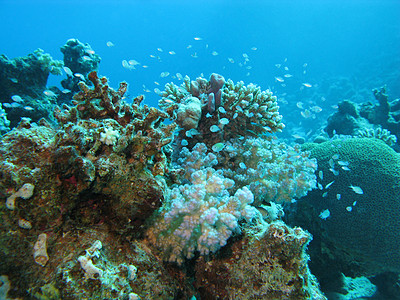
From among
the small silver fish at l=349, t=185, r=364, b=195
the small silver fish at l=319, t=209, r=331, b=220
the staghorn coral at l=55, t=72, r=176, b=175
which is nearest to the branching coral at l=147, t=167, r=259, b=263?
the staghorn coral at l=55, t=72, r=176, b=175

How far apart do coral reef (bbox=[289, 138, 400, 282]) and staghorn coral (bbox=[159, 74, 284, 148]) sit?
3.04m

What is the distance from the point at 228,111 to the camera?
4203mm

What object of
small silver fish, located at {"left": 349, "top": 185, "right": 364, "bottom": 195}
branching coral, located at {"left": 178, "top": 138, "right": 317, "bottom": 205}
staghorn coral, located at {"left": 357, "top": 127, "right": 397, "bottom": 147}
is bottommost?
branching coral, located at {"left": 178, "top": 138, "right": 317, "bottom": 205}

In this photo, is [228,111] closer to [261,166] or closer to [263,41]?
[261,166]

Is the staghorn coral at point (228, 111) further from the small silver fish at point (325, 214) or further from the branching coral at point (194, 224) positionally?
the small silver fish at point (325, 214)

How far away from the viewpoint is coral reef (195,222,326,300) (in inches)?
72.7

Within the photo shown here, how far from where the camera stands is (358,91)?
34969mm

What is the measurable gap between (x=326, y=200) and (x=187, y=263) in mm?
5976

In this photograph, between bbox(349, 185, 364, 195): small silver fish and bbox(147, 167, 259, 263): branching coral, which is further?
bbox(349, 185, 364, 195): small silver fish

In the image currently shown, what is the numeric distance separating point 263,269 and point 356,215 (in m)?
6.03

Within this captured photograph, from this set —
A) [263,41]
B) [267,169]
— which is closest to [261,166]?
[267,169]

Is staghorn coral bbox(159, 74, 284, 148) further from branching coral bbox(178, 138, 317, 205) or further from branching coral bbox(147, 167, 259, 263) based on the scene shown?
branching coral bbox(147, 167, 259, 263)

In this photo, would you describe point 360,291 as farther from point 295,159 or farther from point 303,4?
point 303,4

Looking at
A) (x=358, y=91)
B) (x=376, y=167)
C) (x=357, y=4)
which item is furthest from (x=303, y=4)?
(x=376, y=167)
